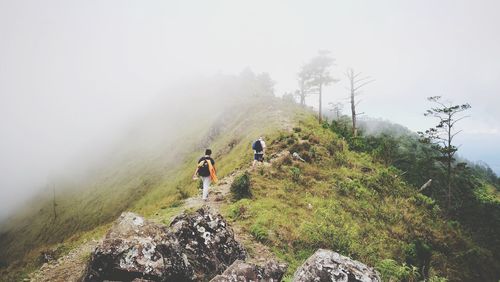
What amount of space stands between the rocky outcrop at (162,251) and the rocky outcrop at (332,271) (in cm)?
335

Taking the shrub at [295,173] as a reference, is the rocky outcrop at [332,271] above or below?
above

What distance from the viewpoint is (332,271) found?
21.8ft

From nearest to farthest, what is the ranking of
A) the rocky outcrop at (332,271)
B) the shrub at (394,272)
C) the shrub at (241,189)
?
the rocky outcrop at (332,271)
the shrub at (394,272)
the shrub at (241,189)

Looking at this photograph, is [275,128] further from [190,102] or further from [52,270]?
[190,102]

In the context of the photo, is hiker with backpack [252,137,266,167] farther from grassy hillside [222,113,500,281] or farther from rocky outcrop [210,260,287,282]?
rocky outcrop [210,260,287,282]

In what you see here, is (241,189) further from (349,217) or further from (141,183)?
(141,183)

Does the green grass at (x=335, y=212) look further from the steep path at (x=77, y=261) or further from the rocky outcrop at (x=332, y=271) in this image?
the rocky outcrop at (x=332, y=271)

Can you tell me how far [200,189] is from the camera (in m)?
21.6

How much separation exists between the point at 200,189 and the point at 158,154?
4964 centimetres

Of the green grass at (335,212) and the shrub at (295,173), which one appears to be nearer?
the green grass at (335,212)

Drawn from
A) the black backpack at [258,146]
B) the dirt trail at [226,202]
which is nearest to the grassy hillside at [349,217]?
the dirt trail at [226,202]

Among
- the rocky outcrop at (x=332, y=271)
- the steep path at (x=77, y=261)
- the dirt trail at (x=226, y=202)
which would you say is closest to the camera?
the rocky outcrop at (x=332, y=271)

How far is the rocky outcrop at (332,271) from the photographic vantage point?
6613 millimetres

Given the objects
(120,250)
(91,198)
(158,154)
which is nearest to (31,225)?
(91,198)
